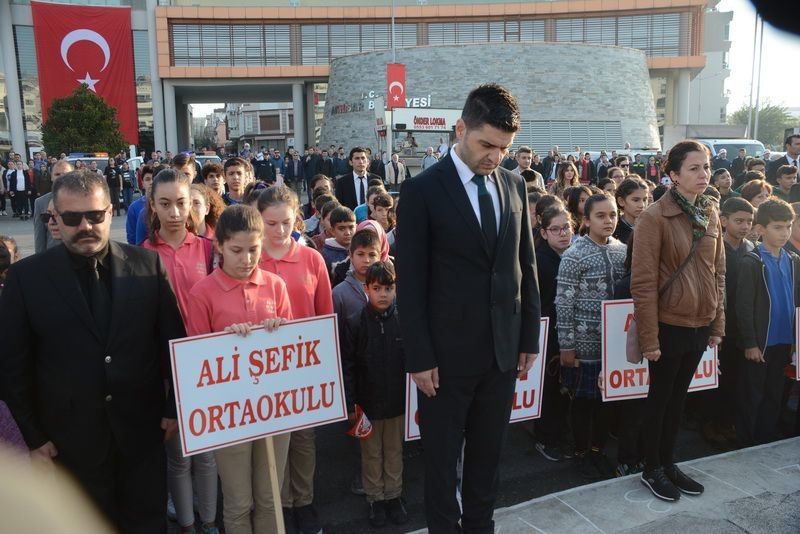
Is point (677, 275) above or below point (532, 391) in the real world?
above

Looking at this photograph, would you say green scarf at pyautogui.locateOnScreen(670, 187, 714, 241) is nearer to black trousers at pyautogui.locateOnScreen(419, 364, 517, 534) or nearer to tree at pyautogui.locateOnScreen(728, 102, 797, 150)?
black trousers at pyautogui.locateOnScreen(419, 364, 517, 534)

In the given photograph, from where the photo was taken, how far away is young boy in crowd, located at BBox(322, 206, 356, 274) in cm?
523

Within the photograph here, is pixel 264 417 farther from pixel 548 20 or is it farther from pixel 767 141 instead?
pixel 767 141

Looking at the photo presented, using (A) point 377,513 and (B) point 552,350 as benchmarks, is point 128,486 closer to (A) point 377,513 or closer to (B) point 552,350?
(A) point 377,513

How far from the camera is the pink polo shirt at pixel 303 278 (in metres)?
3.71

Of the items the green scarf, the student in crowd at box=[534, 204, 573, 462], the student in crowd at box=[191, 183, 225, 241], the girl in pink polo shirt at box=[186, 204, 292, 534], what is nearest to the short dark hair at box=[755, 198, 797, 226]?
the green scarf

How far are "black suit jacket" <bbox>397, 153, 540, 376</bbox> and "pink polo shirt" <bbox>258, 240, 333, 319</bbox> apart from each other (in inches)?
42.2

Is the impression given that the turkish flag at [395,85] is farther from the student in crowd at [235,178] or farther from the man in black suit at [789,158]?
the student in crowd at [235,178]

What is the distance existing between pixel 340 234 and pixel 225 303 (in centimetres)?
211

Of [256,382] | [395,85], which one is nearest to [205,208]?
[256,382]

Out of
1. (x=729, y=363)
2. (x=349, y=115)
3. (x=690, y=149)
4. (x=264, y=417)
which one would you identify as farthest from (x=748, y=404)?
(x=349, y=115)

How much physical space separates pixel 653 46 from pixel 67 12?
36.6 meters

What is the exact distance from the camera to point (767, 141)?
73875 millimetres

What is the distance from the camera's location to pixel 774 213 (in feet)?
14.8
